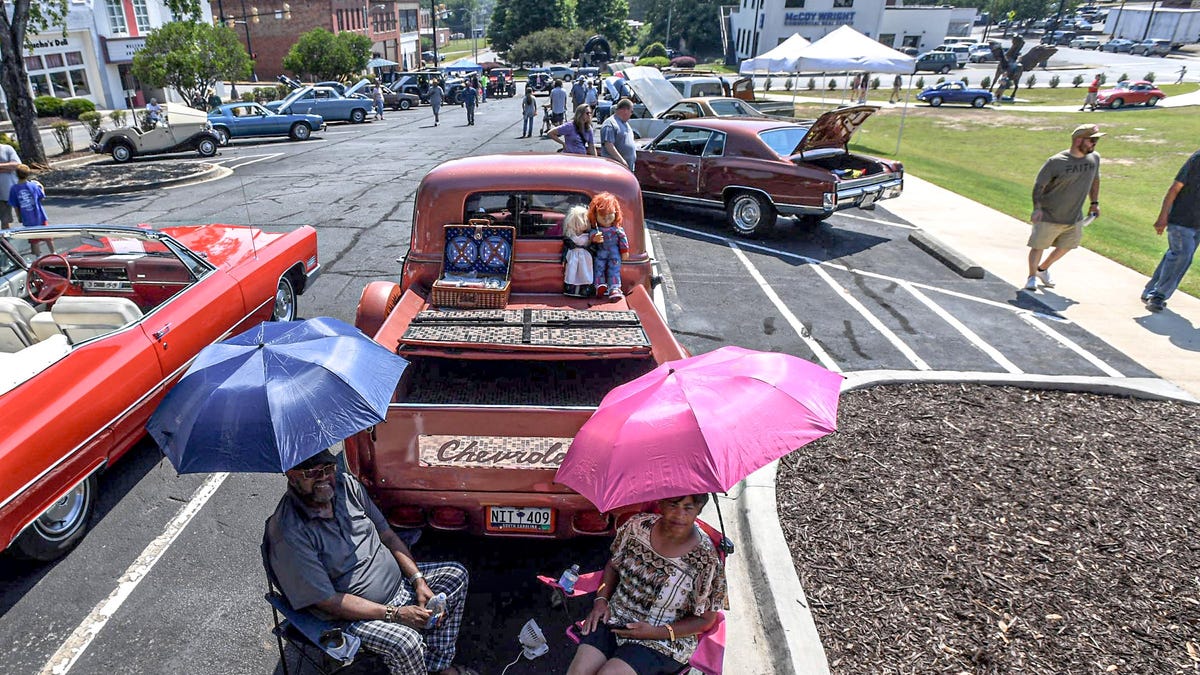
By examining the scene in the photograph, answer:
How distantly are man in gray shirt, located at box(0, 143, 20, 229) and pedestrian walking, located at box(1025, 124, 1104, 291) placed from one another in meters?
13.5

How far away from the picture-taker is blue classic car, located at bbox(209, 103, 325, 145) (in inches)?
900

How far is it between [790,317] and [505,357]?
4436mm

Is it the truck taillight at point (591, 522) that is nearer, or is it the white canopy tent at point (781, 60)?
the truck taillight at point (591, 522)

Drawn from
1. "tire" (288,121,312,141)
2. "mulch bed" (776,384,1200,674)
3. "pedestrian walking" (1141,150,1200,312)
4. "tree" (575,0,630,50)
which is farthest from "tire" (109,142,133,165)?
"tree" (575,0,630,50)

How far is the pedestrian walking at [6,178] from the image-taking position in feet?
30.8

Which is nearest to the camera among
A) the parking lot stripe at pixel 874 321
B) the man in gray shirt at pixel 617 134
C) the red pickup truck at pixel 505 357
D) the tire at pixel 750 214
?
the red pickup truck at pixel 505 357

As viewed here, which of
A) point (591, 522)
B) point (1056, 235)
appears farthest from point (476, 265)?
point (1056, 235)

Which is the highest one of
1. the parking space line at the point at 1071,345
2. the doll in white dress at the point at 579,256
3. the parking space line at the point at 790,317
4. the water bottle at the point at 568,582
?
the doll in white dress at the point at 579,256

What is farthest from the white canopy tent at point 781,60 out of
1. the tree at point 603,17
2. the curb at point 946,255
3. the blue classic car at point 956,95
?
the tree at point 603,17

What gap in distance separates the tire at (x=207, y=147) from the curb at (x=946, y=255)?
1999 centimetres

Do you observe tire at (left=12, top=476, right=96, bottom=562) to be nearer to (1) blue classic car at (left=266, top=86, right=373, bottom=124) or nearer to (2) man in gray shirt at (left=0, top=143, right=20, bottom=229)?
(2) man in gray shirt at (left=0, top=143, right=20, bottom=229)

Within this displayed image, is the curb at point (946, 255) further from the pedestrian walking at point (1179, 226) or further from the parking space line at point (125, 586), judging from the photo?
the parking space line at point (125, 586)

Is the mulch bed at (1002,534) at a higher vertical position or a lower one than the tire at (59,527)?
higher

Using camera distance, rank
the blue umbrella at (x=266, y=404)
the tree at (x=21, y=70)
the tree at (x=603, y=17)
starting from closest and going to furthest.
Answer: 1. the blue umbrella at (x=266, y=404)
2. the tree at (x=21, y=70)
3. the tree at (x=603, y=17)
